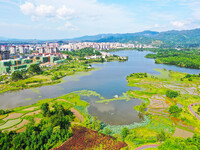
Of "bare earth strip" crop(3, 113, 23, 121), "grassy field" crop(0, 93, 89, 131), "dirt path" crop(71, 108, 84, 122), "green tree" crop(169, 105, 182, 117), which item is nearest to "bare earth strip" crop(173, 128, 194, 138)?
"green tree" crop(169, 105, 182, 117)

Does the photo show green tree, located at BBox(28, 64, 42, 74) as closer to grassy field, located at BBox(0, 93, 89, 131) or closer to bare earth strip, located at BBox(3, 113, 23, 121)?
grassy field, located at BBox(0, 93, 89, 131)

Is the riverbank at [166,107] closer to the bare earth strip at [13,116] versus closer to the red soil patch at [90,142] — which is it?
the red soil patch at [90,142]

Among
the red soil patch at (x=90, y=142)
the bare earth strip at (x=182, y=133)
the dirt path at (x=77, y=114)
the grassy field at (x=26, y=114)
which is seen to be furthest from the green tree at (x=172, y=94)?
the dirt path at (x=77, y=114)

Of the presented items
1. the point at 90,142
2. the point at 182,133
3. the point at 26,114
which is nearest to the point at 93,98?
the point at 26,114

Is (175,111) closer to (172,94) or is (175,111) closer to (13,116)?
(172,94)

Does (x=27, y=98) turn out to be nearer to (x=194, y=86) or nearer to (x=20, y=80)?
(x=20, y=80)

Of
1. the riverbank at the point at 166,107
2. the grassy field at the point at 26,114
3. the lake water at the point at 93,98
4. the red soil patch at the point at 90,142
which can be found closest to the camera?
the red soil patch at the point at 90,142

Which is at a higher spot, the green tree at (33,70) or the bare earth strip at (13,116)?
the green tree at (33,70)

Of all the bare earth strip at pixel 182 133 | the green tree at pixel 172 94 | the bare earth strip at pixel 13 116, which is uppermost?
the green tree at pixel 172 94

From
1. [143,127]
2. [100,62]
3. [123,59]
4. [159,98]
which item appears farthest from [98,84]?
[123,59]
